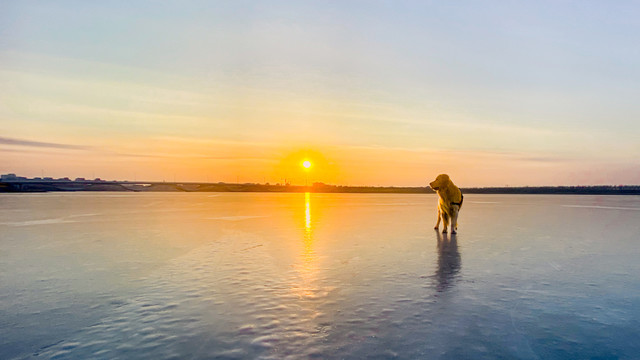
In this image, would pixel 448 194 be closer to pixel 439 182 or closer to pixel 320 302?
pixel 439 182

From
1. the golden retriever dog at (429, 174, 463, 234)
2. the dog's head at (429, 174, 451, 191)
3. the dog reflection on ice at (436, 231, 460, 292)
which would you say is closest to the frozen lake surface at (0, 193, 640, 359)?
the dog reflection on ice at (436, 231, 460, 292)

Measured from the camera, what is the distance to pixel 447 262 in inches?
462

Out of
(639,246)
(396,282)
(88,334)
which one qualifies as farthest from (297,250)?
(639,246)

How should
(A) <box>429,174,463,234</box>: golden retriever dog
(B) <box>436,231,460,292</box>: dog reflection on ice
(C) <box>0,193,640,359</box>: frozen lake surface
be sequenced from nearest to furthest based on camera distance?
(C) <box>0,193,640,359</box>: frozen lake surface → (B) <box>436,231,460,292</box>: dog reflection on ice → (A) <box>429,174,463,234</box>: golden retriever dog

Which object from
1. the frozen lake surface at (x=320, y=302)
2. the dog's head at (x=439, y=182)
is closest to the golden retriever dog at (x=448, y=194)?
the dog's head at (x=439, y=182)

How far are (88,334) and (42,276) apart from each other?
5332 millimetres

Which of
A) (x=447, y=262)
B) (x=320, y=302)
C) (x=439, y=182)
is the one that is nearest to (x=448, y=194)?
(x=439, y=182)

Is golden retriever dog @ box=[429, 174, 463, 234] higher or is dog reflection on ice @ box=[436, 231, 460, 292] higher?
golden retriever dog @ box=[429, 174, 463, 234]

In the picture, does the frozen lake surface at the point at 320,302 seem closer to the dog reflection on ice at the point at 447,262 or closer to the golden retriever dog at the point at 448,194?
the dog reflection on ice at the point at 447,262

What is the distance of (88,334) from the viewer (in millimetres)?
5977

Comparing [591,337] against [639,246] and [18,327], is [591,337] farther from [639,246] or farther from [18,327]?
[639,246]

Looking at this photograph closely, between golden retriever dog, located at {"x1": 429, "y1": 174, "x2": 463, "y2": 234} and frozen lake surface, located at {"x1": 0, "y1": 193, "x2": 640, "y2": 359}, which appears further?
golden retriever dog, located at {"x1": 429, "y1": 174, "x2": 463, "y2": 234}

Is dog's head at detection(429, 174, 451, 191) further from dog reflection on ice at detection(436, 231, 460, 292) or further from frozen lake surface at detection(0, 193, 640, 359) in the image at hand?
frozen lake surface at detection(0, 193, 640, 359)

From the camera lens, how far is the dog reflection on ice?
9.21 metres
